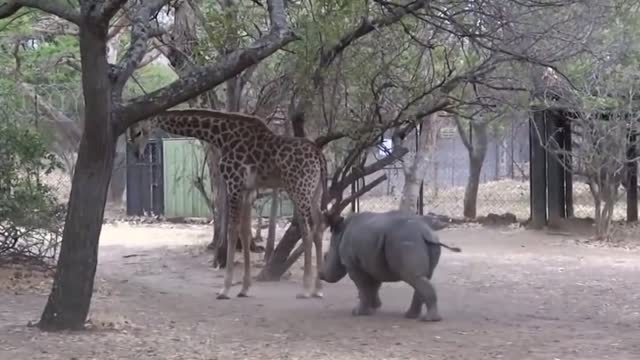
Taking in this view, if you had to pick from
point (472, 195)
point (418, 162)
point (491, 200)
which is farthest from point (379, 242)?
point (491, 200)

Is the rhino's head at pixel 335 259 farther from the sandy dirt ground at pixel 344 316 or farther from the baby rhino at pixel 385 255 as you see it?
the sandy dirt ground at pixel 344 316

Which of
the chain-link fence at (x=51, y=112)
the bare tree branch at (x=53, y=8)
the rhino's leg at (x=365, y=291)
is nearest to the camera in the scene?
the bare tree branch at (x=53, y=8)

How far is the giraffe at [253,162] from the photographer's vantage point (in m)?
10.9

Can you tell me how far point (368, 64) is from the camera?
11.5m

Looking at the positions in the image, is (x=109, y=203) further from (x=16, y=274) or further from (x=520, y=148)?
(x=16, y=274)

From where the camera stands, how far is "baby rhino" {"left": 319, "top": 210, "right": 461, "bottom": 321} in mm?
8758

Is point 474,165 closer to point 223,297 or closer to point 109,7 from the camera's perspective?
point 223,297

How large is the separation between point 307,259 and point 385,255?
1.94 meters

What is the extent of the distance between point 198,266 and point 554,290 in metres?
5.09

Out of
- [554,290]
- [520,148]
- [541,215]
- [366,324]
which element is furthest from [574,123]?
[366,324]

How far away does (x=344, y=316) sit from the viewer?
9297 mm

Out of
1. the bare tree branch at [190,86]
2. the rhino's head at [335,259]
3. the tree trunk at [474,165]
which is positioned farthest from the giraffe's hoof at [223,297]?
the tree trunk at [474,165]

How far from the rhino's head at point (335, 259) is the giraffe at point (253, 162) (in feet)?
3.60

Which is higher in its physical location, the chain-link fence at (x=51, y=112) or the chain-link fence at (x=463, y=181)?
the chain-link fence at (x=51, y=112)
